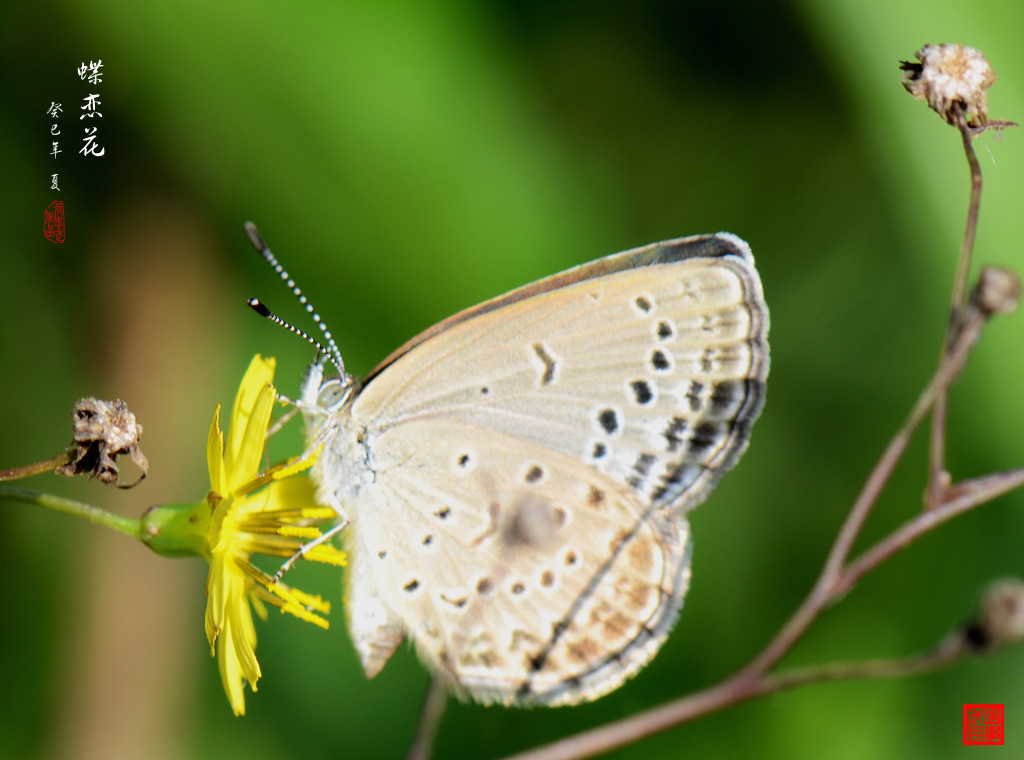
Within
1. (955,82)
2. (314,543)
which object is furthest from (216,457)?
(955,82)

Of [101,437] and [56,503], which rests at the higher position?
[101,437]

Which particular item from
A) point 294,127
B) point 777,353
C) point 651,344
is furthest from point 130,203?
point 777,353

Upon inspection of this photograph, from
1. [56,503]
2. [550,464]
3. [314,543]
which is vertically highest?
[56,503]

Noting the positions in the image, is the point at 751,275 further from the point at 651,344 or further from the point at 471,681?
the point at 471,681

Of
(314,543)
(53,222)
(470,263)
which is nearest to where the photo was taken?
(314,543)

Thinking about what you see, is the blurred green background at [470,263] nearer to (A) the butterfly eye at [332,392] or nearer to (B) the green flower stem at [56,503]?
(A) the butterfly eye at [332,392]

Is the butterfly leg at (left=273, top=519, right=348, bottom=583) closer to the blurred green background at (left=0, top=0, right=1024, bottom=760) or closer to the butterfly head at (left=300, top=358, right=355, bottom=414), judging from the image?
the butterfly head at (left=300, top=358, right=355, bottom=414)

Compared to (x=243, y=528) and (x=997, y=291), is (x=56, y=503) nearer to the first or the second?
(x=243, y=528)
